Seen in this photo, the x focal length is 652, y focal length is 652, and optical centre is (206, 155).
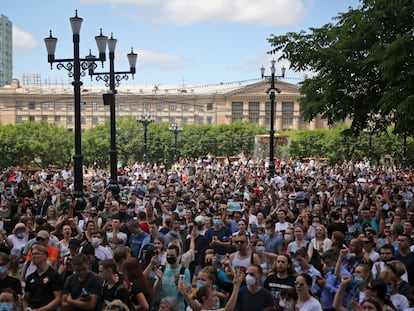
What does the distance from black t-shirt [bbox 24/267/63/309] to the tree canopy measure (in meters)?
10.9

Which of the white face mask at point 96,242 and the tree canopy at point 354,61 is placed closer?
the white face mask at point 96,242

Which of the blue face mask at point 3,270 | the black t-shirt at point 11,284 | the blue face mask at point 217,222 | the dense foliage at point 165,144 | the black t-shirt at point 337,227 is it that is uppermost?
the blue face mask at point 3,270

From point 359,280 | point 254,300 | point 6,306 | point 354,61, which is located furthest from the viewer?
point 354,61

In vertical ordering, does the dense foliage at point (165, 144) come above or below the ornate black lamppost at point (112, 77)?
below

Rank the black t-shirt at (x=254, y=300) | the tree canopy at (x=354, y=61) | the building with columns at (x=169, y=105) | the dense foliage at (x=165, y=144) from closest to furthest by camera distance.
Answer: the black t-shirt at (x=254, y=300), the tree canopy at (x=354, y=61), the dense foliage at (x=165, y=144), the building with columns at (x=169, y=105)

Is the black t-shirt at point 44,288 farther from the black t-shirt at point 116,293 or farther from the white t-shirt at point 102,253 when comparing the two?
the white t-shirt at point 102,253

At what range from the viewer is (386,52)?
15.2m

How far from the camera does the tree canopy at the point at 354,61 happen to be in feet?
54.8

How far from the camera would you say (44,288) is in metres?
7.13

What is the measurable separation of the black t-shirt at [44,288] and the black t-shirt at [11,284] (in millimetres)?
291

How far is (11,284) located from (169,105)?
12002 cm

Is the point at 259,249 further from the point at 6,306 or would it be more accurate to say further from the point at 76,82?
the point at 76,82

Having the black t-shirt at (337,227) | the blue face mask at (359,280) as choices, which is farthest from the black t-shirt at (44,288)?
the black t-shirt at (337,227)

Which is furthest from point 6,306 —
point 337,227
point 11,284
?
point 337,227
